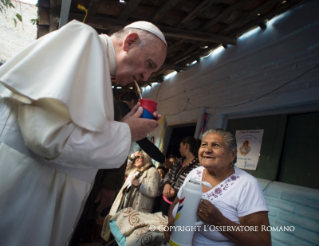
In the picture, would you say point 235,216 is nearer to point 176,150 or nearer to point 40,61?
point 40,61

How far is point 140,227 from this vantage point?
7.65ft

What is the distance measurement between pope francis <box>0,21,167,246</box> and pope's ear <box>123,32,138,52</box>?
20cm

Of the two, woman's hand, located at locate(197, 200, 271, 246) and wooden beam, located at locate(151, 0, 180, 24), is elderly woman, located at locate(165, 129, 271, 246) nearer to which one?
woman's hand, located at locate(197, 200, 271, 246)

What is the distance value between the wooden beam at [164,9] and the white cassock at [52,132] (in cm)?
228

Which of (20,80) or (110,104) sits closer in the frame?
(20,80)

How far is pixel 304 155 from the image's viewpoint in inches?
100

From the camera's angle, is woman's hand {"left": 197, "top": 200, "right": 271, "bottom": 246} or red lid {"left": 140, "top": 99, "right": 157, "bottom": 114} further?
woman's hand {"left": 197, "top": 200, "right": 271, "bottom": 246}

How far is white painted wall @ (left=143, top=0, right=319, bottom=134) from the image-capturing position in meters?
2.69

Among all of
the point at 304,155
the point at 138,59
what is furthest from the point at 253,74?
the point at 138,59

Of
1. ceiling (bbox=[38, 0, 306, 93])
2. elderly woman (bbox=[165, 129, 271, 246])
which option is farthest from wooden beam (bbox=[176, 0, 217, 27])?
elderly woman (bbox=[165, 129, 271, 246])

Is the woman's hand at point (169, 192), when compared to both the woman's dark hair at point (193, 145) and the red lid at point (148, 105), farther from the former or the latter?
the red lid at point (148, 105)

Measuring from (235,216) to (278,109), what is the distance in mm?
1839

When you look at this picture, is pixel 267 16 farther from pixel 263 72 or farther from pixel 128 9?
pixel 128 9

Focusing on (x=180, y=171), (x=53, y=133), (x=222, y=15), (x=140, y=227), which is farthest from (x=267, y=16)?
(x=53, y=133)
